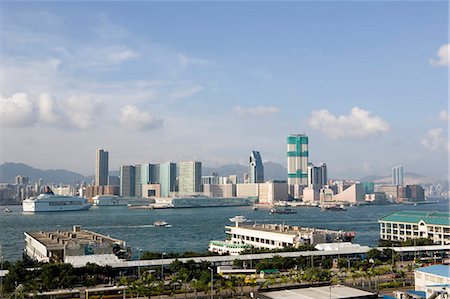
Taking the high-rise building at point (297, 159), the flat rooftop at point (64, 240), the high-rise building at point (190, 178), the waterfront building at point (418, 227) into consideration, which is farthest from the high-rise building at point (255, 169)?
the flat rooftop at point (64, 240)

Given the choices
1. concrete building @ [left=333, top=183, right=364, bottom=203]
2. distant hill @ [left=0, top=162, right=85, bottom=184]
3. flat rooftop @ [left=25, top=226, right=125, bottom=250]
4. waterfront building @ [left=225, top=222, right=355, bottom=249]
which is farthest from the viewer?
distant hill @ [left=0, top=162, right=85, bottom=184]

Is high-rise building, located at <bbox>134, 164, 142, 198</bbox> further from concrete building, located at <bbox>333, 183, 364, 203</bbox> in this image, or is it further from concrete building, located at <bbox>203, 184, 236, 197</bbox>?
concrete building, located at <bbox>333, 183, 364, 203</bbox>

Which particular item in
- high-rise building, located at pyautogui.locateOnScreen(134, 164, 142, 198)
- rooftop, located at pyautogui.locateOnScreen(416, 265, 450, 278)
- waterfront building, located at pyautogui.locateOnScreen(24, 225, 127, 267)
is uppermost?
high-rise building, located at pyautogui.locateOnScreen(134, 164, 142, 198)

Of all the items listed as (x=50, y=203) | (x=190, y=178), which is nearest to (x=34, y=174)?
(x=190, y=178)

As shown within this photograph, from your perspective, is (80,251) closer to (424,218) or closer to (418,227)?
(418,227)

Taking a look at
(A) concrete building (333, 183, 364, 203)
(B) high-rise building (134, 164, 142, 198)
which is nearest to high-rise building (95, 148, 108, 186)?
(B) high-rise building (134, 164, 142, 198)

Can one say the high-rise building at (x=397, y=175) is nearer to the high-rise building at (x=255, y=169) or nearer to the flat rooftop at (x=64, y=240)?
the high-rise building at (x=255, y=169)

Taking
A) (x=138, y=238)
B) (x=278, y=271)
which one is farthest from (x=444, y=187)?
(x=278, y=271)
